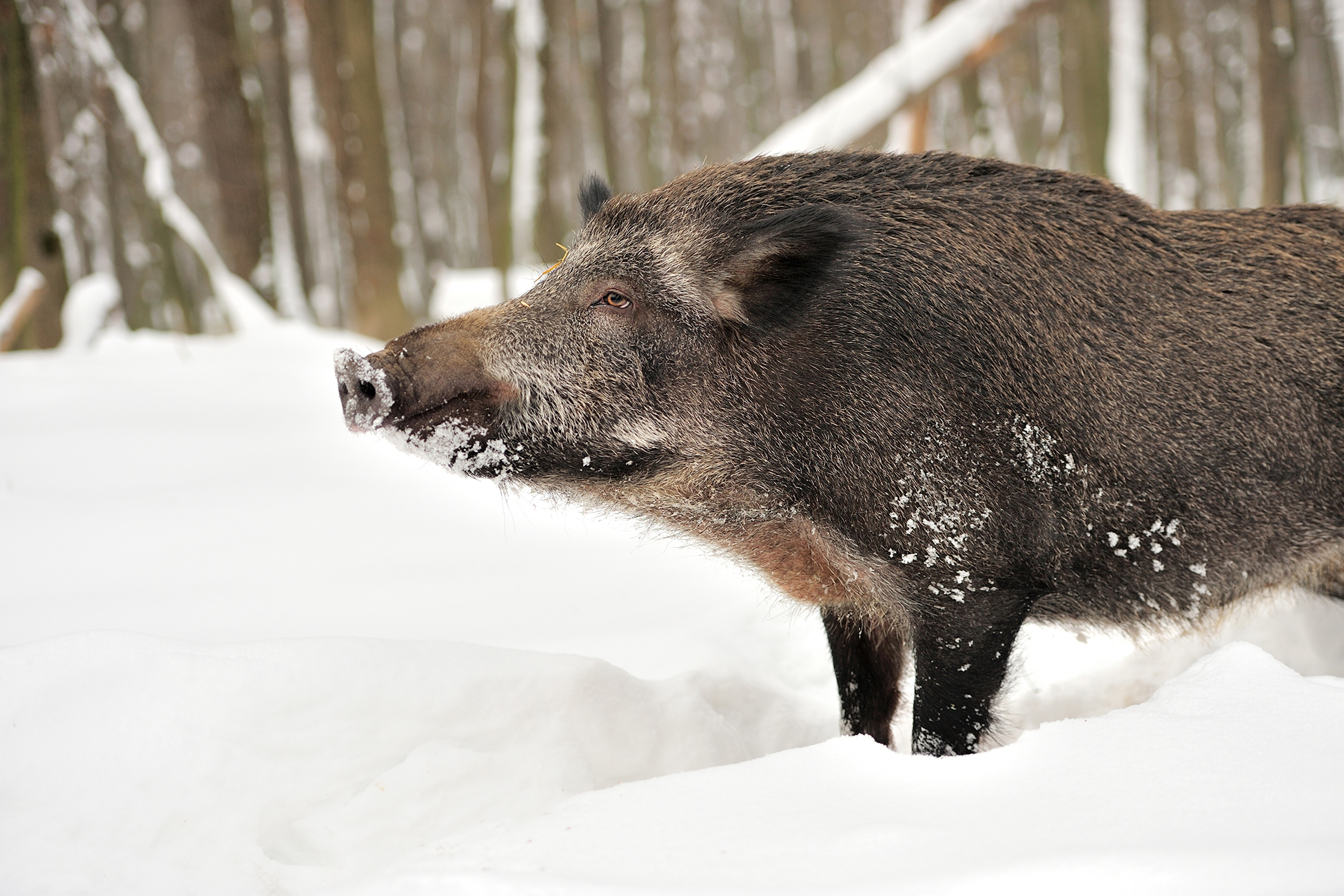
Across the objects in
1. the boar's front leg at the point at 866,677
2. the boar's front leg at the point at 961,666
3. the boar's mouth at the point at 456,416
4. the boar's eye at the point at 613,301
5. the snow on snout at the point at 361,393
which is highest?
the boar's eye at the point at 613,301

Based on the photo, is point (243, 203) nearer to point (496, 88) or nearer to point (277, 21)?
point (277, 21)

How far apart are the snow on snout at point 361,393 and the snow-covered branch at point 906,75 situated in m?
4.41

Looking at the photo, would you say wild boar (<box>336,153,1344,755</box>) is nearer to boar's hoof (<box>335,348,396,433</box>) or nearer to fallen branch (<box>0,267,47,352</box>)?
boar's hoof (<box>335,348,396,433</box>)

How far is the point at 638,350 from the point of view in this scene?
8.77 feet

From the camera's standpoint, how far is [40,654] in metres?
2.18

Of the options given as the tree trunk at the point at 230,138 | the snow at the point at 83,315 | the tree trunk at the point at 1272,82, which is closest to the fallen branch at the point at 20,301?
the snow at the point at 83,315

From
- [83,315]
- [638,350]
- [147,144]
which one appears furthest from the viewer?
[83,315]

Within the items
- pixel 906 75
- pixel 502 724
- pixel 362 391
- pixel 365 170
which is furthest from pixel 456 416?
pixel 365 170

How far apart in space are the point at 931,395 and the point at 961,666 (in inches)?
26.9

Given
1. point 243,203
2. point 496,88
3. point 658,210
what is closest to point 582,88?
point 496,88

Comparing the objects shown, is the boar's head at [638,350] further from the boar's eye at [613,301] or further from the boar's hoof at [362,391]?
the boar's hoof at [362,391]

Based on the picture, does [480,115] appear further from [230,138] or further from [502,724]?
[502,724]

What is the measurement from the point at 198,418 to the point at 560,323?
10.6 ft

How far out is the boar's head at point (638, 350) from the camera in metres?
2.51
